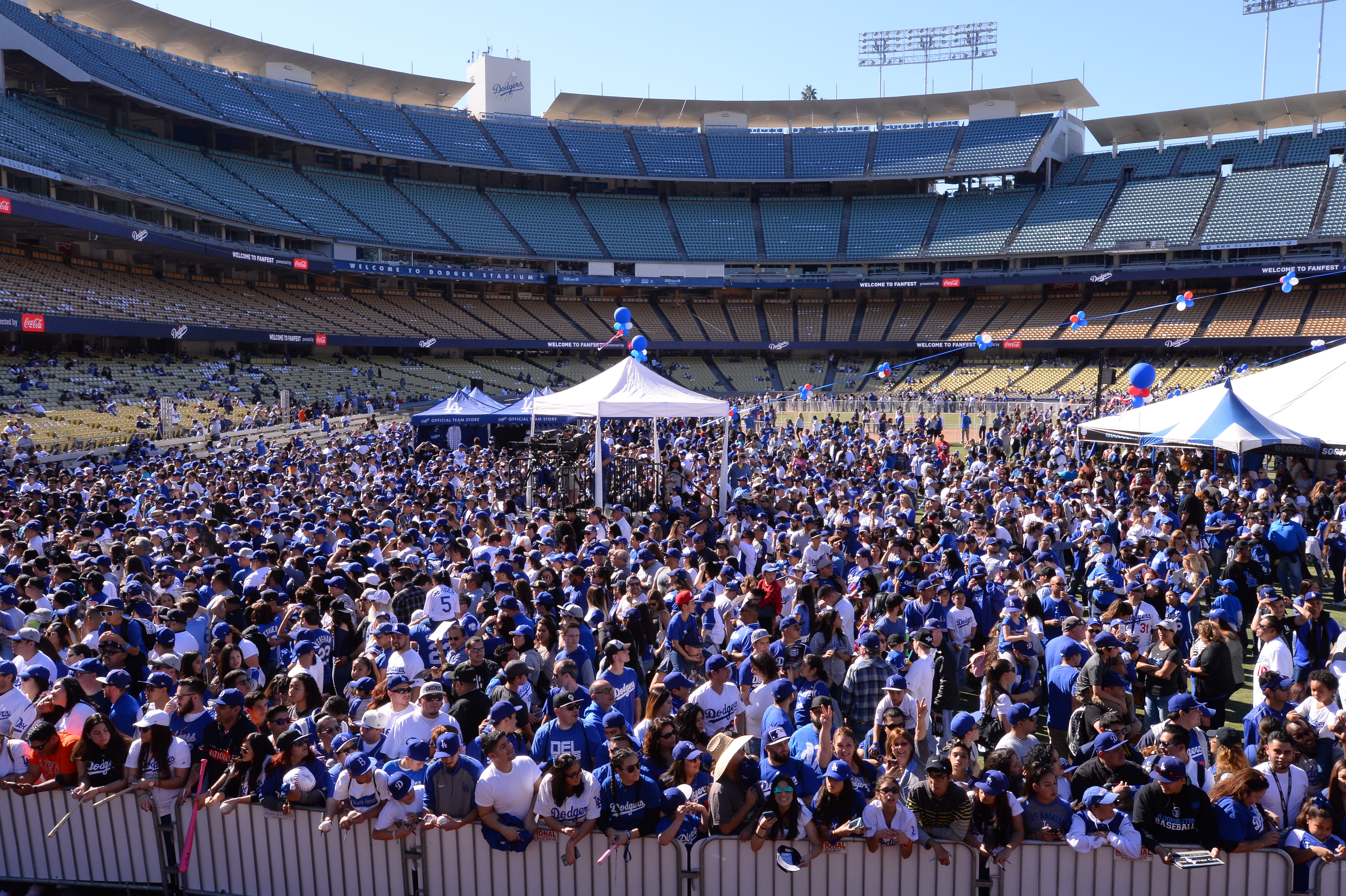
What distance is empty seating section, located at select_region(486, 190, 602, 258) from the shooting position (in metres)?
57.4

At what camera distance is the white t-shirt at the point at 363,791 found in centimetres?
518

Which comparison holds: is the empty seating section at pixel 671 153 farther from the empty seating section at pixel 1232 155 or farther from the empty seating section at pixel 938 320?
the empty seating section at pixel 1232 155

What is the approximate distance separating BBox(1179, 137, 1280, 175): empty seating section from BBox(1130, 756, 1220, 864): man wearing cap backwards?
59861 millimetres

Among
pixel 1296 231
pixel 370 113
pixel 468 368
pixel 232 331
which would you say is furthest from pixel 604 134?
pixel 1296 231

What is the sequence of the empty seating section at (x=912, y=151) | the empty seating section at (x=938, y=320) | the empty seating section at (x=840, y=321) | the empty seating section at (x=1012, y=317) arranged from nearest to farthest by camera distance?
the empty seating section at (x=1012, y=317), the empty seating section at (x=938, y=320), the empty seating section at (x=840, y=321), the empty seating section at (x=912, y=151)

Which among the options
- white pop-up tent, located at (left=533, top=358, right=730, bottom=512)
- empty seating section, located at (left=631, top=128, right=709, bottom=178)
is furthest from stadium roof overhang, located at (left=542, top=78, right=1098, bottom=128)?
white pop-up tent, located at (left=533, top=358, right=730, bottom=512)

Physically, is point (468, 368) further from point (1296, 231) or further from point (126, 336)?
point (1296, 231)

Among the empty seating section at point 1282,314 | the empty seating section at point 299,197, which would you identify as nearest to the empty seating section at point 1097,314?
the empty seating section at point 1282,314

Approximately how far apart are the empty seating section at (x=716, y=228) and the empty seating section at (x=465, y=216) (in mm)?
10775

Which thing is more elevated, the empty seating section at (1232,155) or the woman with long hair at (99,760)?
A: the empty seating section at (1232,155)

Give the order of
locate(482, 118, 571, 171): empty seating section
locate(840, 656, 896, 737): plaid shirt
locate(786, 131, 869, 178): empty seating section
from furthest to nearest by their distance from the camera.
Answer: locate(786, 131, 869, 178): empty seating section, locate(482, 118, 571, 171): empty seating section, locate(840, 656, 896, 737): plaid shirt

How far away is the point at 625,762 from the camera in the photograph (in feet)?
16.2

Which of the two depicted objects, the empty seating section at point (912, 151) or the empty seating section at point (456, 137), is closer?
the empty seating section at point (456, 137)

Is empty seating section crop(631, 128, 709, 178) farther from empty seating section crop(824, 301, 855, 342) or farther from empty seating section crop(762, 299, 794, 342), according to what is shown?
empty seating section crop(824, 301, 855, 342)
